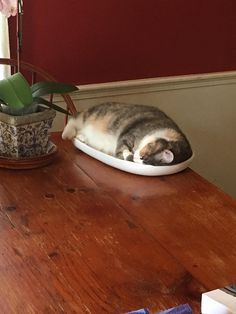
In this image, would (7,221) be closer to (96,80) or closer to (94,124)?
(94,124)

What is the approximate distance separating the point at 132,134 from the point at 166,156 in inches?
5.8

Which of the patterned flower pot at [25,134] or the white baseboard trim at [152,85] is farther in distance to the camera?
the white baseboard trim at [152,85]

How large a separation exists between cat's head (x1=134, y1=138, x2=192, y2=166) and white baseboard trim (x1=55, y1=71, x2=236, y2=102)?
0.60 meters

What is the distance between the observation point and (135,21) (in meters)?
2.23

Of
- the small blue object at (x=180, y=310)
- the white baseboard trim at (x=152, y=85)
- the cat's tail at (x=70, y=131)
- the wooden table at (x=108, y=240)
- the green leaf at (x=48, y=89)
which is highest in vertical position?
the green leaf at (x=48, y=89)

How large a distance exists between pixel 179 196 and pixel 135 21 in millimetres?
913

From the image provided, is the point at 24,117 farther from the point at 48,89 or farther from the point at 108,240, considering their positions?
the point at 108,240

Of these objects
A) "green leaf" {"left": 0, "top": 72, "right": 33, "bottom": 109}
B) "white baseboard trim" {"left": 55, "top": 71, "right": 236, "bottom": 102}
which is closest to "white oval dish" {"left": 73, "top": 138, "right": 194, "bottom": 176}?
"green leaf" {"left": 0, "top": 72, "right": 33, "bottom": 109}

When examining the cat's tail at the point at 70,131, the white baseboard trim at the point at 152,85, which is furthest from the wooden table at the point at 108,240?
the white baseboard trim at the point at 152,85

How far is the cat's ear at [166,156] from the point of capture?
1672 mm

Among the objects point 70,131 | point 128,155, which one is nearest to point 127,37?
point 70,131

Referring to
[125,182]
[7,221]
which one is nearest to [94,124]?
[125,182]

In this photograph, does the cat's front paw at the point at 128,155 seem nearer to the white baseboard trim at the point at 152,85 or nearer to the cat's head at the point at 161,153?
the cat's head at the point at 161,153

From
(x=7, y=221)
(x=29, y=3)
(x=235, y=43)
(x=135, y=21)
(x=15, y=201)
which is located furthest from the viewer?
(x=235, y=43)
